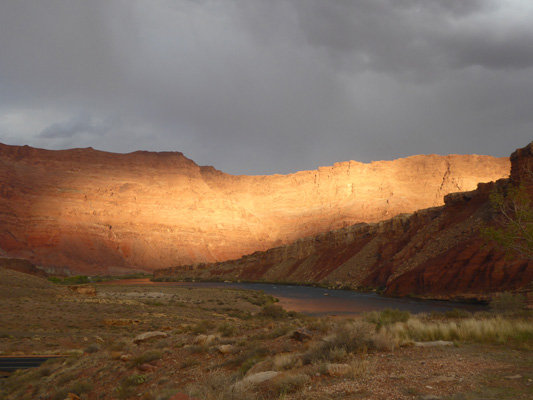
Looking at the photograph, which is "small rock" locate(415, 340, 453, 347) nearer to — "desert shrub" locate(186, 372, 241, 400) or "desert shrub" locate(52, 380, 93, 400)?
"desert shrub" locate(186, 372, 241, 400)

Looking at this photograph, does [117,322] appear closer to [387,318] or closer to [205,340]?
[205,340]

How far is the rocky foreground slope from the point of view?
112ft

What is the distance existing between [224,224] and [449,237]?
106m

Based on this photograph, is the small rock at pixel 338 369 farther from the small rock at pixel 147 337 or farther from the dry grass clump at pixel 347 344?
the small rock at pixel 147 337

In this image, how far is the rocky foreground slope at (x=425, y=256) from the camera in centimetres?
3409

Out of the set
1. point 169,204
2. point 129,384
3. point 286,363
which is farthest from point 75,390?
point 169,204

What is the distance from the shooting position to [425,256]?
151ft

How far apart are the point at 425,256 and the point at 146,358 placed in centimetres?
4173

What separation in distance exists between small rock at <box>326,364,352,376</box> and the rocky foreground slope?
10089mm

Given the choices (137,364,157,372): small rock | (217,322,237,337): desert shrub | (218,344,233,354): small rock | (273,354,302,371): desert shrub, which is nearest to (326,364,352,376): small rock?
(273,354,302,371): desert shrub

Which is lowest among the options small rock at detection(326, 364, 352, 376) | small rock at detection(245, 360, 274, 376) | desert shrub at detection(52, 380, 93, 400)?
desert shrub at detection(52, 380, 93, 400)

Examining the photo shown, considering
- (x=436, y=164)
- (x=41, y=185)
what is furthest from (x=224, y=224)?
(x=436, y=164)

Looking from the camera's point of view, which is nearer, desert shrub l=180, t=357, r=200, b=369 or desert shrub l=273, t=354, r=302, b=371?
desert shrub l=273, t=354, r=302, b=371

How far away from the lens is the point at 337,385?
19.8 feet
